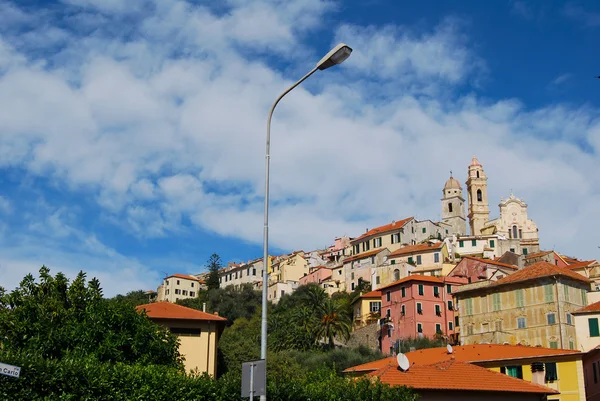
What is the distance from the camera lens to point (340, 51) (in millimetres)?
14289

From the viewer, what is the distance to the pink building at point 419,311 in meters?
77.3

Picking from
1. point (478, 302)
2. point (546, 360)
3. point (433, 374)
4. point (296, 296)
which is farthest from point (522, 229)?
point (433, 374)

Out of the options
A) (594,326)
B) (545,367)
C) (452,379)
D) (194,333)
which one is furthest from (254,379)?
(594,326)

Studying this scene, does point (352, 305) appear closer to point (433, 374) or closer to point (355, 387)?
point (433, 374)

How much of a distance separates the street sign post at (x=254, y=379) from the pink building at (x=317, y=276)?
347ft

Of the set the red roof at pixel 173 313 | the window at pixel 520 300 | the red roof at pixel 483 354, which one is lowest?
the red roof at pixel 483 354

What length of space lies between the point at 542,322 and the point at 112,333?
42.5 metres

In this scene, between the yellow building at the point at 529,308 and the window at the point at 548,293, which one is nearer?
the yellow building at the point at 529,308

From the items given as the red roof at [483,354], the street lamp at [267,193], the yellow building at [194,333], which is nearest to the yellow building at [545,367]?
the red roof at [483,354]

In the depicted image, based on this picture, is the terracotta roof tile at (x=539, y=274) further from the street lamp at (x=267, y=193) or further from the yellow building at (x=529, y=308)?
the street lamp at (x=267, y=193)

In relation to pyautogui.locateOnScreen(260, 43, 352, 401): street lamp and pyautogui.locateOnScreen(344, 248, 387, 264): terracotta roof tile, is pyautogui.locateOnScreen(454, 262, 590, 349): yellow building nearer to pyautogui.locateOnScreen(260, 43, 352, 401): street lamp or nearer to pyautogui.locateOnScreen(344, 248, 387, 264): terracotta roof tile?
pyautogui.locateOnScreen(344, 248, 387, 264): terracotta roof tile

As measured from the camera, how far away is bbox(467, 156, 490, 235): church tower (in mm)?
142925

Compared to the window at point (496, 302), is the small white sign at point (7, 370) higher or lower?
lower

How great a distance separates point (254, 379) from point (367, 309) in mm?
76267
